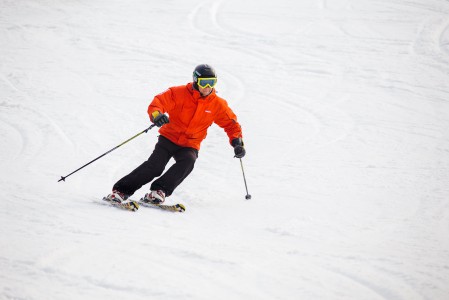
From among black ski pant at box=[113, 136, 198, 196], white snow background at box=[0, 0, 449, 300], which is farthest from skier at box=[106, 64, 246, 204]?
white snow background at box=[0, 0, 449, 300]

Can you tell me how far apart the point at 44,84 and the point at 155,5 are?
25.8 ft

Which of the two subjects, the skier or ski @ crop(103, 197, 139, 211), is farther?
the skier

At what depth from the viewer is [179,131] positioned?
529cm

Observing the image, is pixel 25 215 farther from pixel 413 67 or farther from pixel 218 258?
pixel 413 67

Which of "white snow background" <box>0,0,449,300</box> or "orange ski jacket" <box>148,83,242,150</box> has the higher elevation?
"orange ski jacket" <box>148,83,242,150</box>

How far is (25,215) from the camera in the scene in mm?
4332

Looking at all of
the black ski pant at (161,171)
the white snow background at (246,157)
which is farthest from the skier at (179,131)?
the white snow background at (246,157)

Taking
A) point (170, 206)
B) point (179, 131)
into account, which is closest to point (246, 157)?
point (179, 131)

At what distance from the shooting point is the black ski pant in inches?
194

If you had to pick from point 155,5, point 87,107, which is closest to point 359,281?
point 87,107

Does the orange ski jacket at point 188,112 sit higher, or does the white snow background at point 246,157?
the orange ski jacket at point 188,112

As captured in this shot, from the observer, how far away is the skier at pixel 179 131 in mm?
4934

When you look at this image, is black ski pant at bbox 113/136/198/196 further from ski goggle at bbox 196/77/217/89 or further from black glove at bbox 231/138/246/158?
ski goggle at bbox 196/77/217/89

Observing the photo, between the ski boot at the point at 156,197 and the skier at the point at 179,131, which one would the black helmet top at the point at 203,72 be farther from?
the ski boot at the point at 156,197
